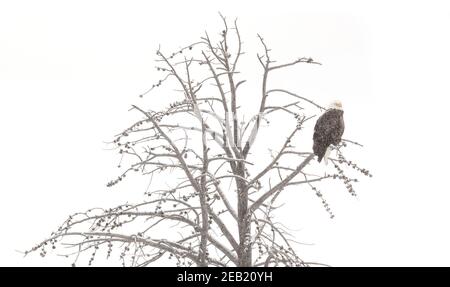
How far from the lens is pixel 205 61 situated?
1057 centimetres

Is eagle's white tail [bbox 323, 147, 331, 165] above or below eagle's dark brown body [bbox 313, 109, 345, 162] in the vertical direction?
below

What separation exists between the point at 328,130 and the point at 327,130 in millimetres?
21

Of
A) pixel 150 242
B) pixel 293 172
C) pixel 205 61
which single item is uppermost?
pixel 205 61

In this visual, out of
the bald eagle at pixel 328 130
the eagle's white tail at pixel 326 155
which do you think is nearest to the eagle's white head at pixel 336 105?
the bald eagle at pixel 328 130

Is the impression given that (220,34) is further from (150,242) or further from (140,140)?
(150,242)

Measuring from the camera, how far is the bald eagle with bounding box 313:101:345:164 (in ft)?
33.2

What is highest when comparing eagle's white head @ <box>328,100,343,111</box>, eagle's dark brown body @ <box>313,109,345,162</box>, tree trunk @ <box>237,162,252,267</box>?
eagle's white head @ <box>328,100,343,111</box>

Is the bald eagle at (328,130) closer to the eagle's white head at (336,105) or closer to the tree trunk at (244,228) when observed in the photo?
the eagle's white head at (336,105)

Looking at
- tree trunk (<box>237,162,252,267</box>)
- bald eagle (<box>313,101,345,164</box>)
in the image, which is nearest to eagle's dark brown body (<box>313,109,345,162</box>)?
bald eagle (<box>313,101,345,164</box>)

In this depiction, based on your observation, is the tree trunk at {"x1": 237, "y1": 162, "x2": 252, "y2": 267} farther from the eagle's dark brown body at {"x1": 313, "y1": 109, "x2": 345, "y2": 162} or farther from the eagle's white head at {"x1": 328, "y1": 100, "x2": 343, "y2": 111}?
the eagle's white head at {"x1": 328, "y1": 100, "x2": 343, "y2": 111}

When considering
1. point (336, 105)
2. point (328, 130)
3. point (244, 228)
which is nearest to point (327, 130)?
point (328, 130)

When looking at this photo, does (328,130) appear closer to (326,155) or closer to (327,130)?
(327,130)
